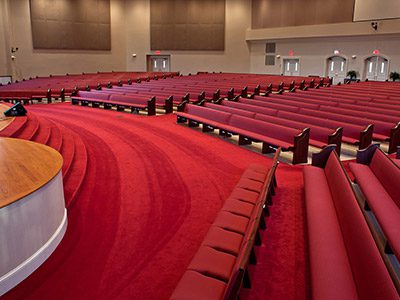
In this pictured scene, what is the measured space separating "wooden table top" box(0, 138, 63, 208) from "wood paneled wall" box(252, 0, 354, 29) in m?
17.2

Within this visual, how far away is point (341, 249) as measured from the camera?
7.73ft

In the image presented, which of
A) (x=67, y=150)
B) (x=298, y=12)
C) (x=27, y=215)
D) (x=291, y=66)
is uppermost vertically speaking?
(x=298, y=12)

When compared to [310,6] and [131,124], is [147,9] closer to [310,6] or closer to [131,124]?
[310,6]

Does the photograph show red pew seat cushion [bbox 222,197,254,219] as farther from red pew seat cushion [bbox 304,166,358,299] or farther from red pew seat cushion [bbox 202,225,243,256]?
red pew seat cushion [bbox 304,166,358,299]

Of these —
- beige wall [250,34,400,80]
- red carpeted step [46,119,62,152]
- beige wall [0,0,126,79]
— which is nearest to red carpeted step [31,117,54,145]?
red carpeted step [46,119,62,152]

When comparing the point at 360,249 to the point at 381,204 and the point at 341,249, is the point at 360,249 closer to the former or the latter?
the point at 341,249

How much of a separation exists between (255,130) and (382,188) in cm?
307

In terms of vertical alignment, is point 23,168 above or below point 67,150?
above

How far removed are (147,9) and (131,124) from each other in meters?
14.4

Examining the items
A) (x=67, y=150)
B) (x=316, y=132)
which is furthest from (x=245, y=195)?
(x=67, y=150)

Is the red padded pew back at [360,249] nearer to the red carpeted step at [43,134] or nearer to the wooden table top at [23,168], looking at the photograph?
the wooden table top at [23,168]

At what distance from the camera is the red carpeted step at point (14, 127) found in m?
4.64

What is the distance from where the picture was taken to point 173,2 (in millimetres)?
20469

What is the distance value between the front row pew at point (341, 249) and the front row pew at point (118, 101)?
21.2 ft
